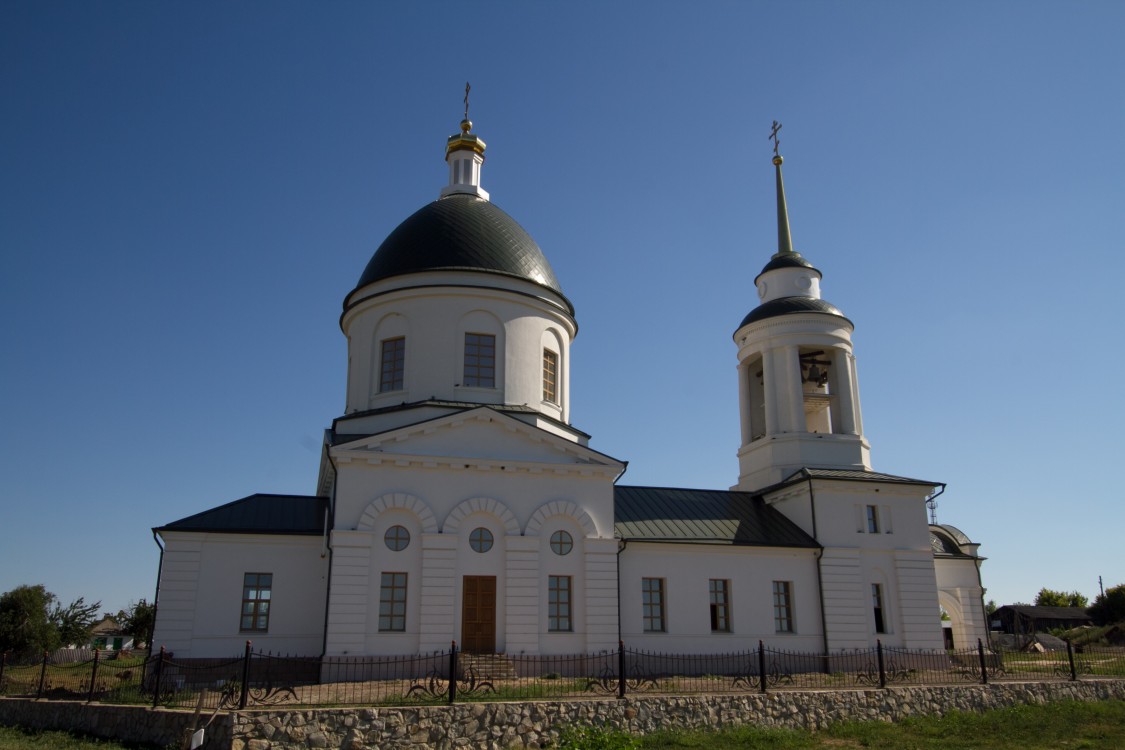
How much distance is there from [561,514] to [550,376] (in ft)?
15.2

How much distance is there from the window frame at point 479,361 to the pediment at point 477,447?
87.1 inches

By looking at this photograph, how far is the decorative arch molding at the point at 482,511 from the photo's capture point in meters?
18.1

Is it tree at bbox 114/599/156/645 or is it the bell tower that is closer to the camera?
the bell tower

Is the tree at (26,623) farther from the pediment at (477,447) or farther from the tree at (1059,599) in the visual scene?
the tree at (1059,599)

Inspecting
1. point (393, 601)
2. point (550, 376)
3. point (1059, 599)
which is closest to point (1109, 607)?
point (1059, 599)

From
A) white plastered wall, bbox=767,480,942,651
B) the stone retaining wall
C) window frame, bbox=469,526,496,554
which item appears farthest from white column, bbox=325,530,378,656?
white plastered wall, bbox=767,480,942,651

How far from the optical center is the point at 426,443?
18.4m

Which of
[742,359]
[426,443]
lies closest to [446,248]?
[426,443]

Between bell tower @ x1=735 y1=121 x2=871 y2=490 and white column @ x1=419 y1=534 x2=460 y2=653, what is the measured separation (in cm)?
1027

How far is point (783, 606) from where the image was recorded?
21.1 m

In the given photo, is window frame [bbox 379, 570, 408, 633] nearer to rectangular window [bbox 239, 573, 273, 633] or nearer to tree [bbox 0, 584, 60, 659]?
rectangular window [bbox 239, 573, 273, 633]

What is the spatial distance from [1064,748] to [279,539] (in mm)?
15292

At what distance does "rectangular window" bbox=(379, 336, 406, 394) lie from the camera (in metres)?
21.1

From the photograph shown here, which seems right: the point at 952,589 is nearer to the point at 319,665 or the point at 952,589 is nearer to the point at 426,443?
the point at 426,443
